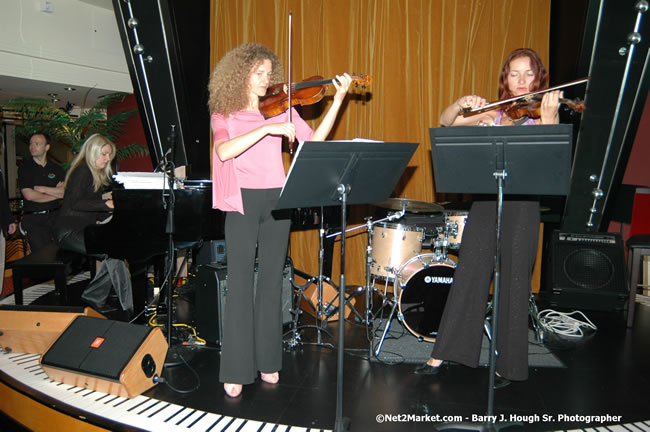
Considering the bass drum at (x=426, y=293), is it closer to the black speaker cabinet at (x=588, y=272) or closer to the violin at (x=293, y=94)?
the violin at (x=293, y=94)

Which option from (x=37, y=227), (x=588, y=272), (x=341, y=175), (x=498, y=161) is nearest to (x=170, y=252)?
(x=341, y=175)

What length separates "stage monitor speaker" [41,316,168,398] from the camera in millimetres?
2260

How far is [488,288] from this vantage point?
8.07 ft

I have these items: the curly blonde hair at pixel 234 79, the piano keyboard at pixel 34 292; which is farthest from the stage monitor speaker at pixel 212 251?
the curly blonde hair at pixel 234 79

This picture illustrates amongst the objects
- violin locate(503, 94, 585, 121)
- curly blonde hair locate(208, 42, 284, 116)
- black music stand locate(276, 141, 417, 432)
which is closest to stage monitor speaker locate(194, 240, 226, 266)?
curly blonde hair locate(208, 42, 284, 116)

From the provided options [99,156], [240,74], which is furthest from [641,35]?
[99,156]

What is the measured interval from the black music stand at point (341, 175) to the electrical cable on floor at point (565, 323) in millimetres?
1944

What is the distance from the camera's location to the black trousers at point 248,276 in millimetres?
2307

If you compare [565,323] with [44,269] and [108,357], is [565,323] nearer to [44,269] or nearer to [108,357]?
[108,357]

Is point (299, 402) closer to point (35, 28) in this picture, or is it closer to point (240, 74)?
point (240, 74)

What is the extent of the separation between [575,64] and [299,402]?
11.1 feet

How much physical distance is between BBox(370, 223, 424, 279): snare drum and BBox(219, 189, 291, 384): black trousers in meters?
1.05

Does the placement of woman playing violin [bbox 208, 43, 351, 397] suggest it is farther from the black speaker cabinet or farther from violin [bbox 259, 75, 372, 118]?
the black speaker cabinet

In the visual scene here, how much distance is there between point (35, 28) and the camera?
272 inches
